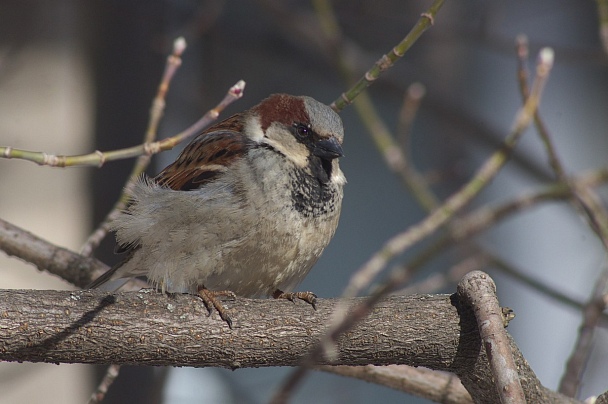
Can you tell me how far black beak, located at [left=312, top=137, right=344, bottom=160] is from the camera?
2.30 metres

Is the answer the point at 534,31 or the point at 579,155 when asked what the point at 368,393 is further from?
the point at 534,31

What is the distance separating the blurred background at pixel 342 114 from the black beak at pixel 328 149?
929 millimetres

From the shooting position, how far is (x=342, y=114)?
15.7 ft

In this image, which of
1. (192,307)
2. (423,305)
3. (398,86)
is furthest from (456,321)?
(398,86)

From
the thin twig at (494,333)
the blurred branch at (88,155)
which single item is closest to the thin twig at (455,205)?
the thin twig at (494,333)

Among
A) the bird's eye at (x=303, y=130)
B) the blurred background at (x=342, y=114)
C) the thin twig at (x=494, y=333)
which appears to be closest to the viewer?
the thin twig at (x=494, y=333)

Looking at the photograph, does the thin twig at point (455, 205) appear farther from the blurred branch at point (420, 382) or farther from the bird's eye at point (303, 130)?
the bird's eye at point (303, 130)

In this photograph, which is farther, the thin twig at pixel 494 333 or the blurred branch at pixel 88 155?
the blurred branch at pixel 88 155

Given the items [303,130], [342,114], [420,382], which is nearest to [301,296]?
[420,382]

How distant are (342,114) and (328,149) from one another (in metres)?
2.52

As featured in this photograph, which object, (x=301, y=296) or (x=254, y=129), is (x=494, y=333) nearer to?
(x=301, y=296)

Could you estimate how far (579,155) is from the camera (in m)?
5.34

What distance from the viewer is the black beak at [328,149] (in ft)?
7.54

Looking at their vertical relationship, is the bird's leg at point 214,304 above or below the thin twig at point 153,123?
below
